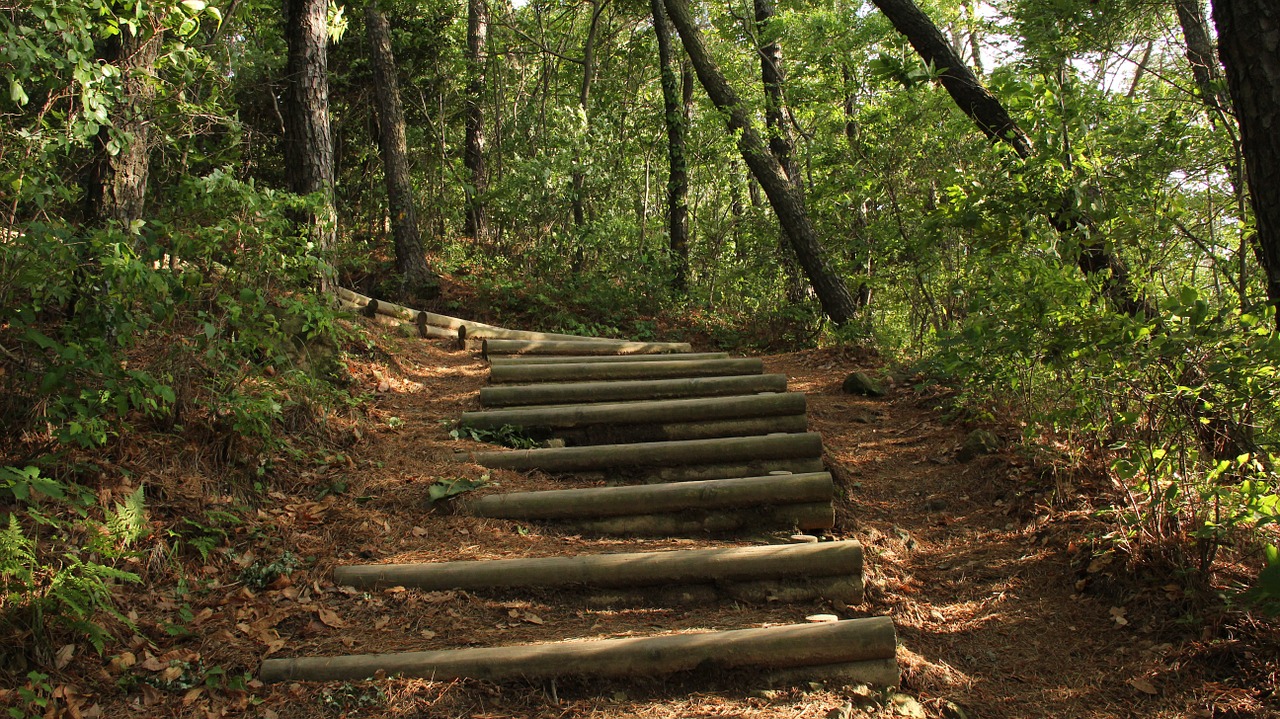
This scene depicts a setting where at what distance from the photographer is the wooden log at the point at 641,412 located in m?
5.73

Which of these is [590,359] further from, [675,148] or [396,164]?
[675,148]

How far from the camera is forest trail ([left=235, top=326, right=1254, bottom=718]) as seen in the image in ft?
10.7

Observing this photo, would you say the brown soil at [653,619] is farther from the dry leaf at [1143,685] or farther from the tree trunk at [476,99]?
the tree trunk at [476,99]

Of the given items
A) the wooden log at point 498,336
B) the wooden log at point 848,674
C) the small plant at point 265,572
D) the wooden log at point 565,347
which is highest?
the wooden log at point 498,336

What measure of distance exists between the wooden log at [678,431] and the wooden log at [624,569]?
5.53ft

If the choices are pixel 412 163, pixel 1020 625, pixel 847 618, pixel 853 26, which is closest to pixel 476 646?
pixel 847 618

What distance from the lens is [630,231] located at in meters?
12.5

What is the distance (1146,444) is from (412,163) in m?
13.0

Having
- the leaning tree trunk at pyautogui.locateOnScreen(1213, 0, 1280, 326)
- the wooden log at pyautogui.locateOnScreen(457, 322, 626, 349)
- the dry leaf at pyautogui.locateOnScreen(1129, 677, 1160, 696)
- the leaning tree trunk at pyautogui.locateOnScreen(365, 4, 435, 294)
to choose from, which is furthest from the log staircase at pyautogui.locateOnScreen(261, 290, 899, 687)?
the leaning tree trunk at pyautogui.locateOnScreen(365, 4, 435, 294)

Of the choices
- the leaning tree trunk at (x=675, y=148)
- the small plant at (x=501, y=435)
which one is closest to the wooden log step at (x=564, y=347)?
the small plant at (x=501, y=435)

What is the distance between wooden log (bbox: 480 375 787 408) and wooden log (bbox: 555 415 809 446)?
1.66 ft

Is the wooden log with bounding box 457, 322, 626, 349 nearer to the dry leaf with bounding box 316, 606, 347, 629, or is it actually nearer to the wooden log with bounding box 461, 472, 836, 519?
the wooden log with bounding box 461, 472, 836, 519

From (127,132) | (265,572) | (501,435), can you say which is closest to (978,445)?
(501,435)

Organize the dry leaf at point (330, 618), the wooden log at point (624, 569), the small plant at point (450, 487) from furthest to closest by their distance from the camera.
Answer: the small plant at point (450, 487) → the wooden log at point (624, 569) → the dry leaf at point (330, 618)
